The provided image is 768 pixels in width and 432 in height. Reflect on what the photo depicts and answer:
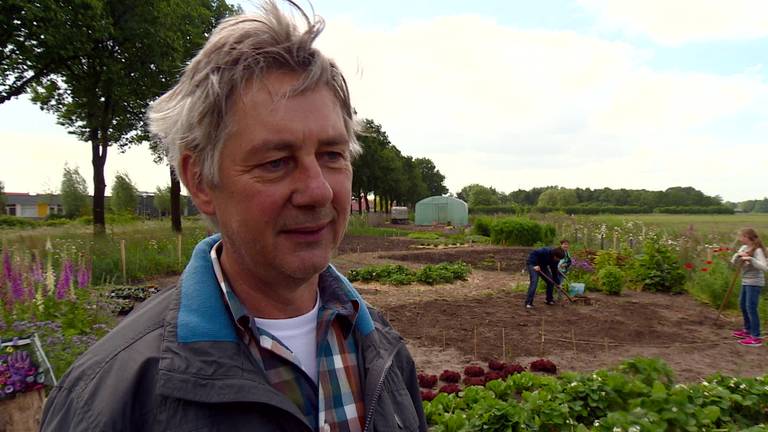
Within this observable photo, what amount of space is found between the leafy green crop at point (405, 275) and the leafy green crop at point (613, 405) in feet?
29.6

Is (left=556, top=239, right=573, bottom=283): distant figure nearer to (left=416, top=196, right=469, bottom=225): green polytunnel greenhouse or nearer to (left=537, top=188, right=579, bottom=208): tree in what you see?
(left=416, top=196, right=469, bottom=225): green polytunnel greenhouse

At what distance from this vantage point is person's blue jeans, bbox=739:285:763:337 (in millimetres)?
8375

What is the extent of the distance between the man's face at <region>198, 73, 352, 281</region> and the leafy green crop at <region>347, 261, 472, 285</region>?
12915 mm

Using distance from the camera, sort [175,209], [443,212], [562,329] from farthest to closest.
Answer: [443,212] → [175,209] → [562,329]

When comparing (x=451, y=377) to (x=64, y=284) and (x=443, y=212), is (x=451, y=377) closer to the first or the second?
(x=64, y=284)

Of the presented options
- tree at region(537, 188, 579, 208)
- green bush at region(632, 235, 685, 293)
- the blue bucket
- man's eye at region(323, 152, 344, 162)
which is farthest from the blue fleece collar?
tree at region(537, 188, 579, 208)

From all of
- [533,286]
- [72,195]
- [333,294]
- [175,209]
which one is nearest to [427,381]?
[333,294]

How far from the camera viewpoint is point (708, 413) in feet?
13.1

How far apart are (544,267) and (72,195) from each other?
47.0 m

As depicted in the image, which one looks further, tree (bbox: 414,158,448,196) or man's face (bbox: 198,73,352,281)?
tree (bbox: 414,158,448,196)

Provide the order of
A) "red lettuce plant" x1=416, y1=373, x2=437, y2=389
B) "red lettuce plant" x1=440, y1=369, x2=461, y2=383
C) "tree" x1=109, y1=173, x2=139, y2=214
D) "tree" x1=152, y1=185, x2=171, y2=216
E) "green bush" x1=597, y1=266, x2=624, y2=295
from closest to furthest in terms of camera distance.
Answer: "red lettuce plant" x1=416, y1=373, x2=437, y2=389 < "red lettuce plant" x1=440, y1=369, x2=461, y2=383 < "green bush" x1=597, y1=266, x2=624, y2=295 < "tree" x1=109, y1=173, x2=139, y2=214 < "tree" x1=152, y1=185, x2=171, y2=216

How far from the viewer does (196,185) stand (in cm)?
138

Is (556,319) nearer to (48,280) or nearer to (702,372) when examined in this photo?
(702,372)

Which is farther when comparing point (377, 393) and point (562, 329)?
point (562, 329)
